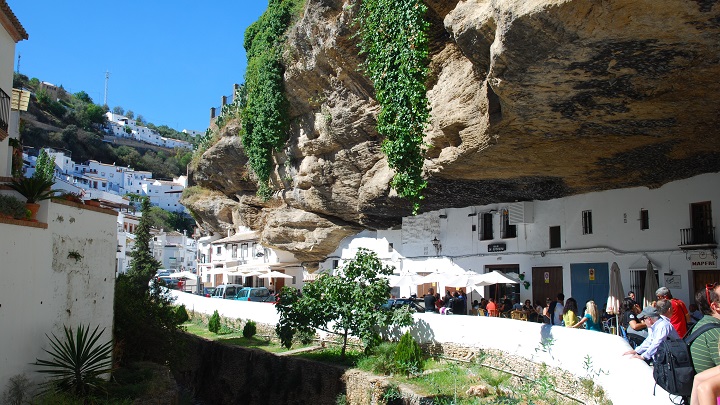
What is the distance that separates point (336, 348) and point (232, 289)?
52.0ft

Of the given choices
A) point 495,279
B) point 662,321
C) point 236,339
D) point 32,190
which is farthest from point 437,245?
point 662,321

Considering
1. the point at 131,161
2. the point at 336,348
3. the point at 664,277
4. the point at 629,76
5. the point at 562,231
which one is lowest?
the point at 336,348

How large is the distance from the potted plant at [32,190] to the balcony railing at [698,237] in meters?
14.8

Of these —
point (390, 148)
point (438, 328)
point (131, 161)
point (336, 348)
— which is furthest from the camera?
point (131, 161)

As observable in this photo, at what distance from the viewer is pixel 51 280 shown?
10484mm

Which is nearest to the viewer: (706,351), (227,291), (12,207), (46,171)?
(706,351)

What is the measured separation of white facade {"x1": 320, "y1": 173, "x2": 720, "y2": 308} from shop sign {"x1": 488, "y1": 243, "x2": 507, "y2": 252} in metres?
0.04

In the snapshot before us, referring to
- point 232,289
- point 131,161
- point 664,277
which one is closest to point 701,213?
point 664,277

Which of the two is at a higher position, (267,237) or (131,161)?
(131,161)

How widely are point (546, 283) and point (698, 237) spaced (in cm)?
536

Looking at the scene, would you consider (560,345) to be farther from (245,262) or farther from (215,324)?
(245,262)

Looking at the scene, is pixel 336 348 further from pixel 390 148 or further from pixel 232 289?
pixel 232 289

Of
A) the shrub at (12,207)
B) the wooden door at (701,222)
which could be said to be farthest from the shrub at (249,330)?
the wooden door at (701,222)

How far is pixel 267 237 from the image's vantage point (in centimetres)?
2953
